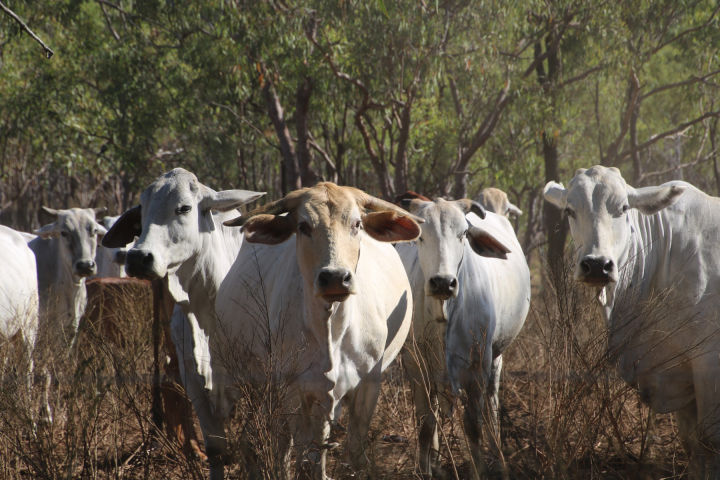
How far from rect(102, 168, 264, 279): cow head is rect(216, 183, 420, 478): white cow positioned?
401 mm

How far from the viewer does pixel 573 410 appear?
3.71 meters

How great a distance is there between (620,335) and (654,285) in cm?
73

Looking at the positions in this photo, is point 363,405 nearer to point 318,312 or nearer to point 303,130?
point 318,312

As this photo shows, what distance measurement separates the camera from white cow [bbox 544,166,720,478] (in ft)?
14.4

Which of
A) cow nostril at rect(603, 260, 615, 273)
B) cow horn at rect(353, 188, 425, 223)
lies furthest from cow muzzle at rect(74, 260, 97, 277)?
cow nostril at rect(603, 260, 615, 273)

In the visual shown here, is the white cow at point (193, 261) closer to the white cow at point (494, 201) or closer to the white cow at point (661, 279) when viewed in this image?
the white cow at point (661, 279)

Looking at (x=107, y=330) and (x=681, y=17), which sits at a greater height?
(x=681, y=17)

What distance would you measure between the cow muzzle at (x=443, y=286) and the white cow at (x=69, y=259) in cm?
482

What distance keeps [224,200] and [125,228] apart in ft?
2.33

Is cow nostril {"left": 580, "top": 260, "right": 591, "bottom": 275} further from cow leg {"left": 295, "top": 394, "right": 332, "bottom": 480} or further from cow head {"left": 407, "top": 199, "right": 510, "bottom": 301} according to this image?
cow leg {"left": 295, "top": 394, "right": 332, "bottom": 480}

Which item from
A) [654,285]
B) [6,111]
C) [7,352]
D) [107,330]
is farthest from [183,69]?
[654,285]

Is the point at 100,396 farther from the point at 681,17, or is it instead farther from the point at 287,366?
the point at 681,17

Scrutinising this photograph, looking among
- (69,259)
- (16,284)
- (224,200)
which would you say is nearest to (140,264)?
(224,200)

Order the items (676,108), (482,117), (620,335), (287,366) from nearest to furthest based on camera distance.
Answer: (287,366) < (620,335) < (482,117) < (676,108)
